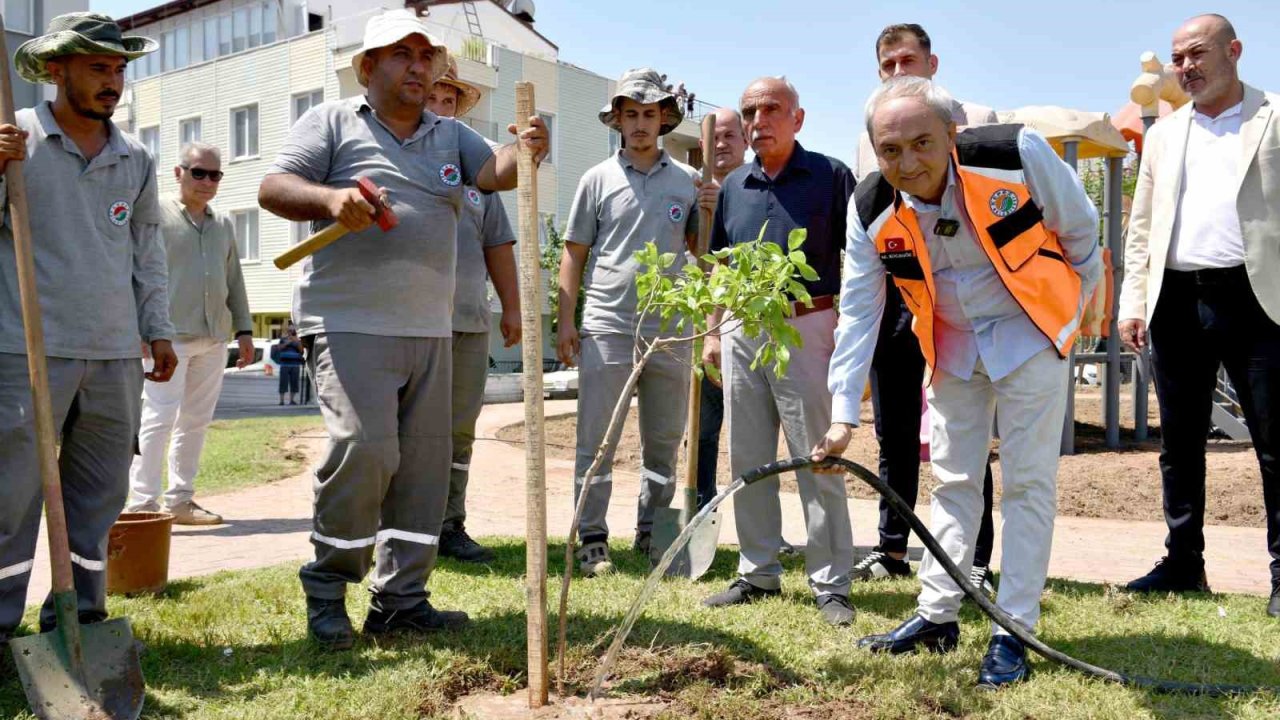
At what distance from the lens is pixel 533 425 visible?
353 centimetres

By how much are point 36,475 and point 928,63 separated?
435 cm

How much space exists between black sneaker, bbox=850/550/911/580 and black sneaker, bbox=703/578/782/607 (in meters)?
0.64

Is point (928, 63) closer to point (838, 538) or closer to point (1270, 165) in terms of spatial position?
point (1270, 165)

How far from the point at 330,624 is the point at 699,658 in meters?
1.38

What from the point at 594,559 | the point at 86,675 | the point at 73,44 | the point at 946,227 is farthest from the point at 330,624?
the point at 946,227

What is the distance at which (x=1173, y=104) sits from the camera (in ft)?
38.1

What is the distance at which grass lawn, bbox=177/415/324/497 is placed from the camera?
9.60m

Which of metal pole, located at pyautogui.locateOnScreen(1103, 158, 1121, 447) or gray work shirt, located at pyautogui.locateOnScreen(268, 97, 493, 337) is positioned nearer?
gray work shirt, located at pyautogui.locateOnScreen(268, 97, 493, 337)

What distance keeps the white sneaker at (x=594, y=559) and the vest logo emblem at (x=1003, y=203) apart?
8.97 feet

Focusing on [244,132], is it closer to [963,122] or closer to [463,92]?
[463,92]

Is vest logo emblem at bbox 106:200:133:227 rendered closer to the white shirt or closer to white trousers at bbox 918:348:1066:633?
white trousers at bbox 918:348:1066:633

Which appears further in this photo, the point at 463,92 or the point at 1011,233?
the point at 463,92

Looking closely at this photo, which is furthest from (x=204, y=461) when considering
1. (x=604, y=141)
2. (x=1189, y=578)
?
(x=604, y=141)

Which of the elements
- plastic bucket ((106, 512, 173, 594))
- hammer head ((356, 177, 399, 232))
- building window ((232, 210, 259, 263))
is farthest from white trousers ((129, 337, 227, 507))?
building window ((232, 210, 259, 263))
